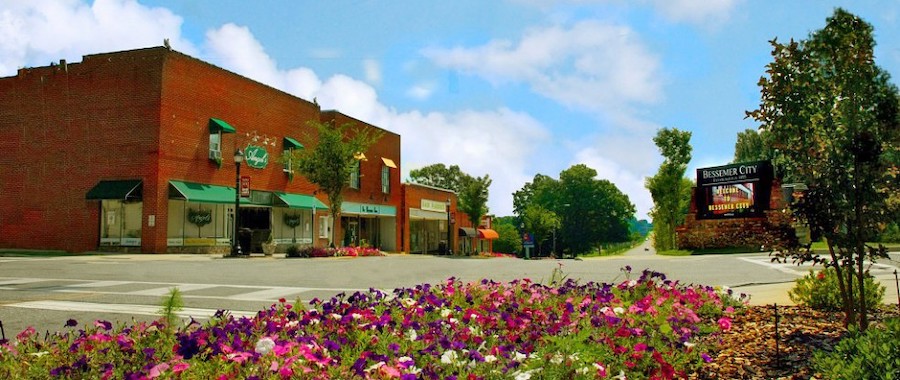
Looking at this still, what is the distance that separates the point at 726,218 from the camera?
41812 mm

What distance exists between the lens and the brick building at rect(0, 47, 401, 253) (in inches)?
1127

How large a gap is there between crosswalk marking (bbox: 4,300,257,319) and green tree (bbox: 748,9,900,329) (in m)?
6.75

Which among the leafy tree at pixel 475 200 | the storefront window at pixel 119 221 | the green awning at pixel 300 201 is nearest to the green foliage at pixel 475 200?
the leafy tree at pixel 475 200

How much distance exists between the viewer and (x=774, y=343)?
17.5 ft

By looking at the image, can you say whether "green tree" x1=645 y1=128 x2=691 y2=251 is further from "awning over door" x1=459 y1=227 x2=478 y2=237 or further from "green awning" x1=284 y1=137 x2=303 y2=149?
"green awning" x1=284 y1=137 x2=303 y2=149

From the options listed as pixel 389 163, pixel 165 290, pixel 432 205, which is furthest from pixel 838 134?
pixel 432 205

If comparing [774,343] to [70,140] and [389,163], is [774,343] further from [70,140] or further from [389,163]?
[389,163]

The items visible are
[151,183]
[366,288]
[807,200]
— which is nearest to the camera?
[807,200]

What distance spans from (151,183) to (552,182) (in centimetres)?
9708

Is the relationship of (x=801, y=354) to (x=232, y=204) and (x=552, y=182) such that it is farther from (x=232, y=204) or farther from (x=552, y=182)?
(x=552, y=182)

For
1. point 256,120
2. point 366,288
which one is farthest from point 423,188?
point 366,288

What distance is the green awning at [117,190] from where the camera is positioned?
28.0m

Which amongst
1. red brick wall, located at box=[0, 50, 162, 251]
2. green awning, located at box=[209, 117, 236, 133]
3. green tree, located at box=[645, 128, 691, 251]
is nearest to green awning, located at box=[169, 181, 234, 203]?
red brick wall, located at box=[0, 50, 162, 251]

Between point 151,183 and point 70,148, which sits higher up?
point 70,148
